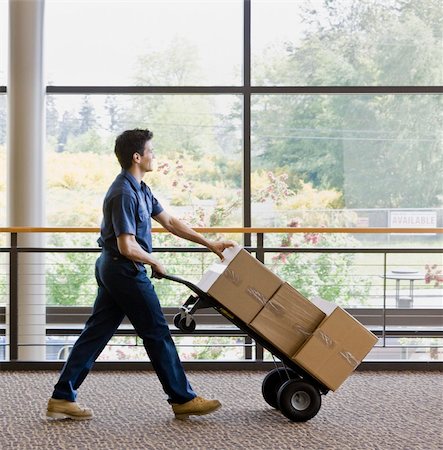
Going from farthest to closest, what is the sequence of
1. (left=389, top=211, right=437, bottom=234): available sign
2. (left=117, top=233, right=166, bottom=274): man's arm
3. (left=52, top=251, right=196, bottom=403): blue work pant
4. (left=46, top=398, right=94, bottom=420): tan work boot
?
(left=389, top=211, right=437, bottom=234): available sign, (left=46, top=398, right=94, bottom=420): tan work boot, (left=52, top=251, right=196, bottom=403): blue work pant, (left=117, top=233, right=166, bottom=274): man's arm

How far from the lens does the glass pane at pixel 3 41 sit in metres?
7.86

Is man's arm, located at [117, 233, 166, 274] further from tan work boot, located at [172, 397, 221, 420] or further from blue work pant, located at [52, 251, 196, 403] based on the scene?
tan work boot, located at [172, 397, 221, 420]

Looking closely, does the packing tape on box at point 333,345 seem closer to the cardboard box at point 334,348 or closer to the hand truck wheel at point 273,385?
the cardboard box at point 334,348

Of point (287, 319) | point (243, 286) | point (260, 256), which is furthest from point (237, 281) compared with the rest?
point (260, 256)

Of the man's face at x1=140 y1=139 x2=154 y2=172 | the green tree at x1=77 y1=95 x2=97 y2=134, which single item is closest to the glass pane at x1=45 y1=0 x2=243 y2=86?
the green tree at x1=77 y1=95 x2=97 y2=134

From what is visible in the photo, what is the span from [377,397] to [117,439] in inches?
65.5

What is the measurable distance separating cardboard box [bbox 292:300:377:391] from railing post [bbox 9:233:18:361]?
2278 millimetres

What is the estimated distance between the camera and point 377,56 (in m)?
7.95

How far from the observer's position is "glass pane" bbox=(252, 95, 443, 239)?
7.94 metres

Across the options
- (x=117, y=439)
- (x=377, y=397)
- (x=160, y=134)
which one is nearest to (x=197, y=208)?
(x=160, y=134)

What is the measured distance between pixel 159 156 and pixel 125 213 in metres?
3.76

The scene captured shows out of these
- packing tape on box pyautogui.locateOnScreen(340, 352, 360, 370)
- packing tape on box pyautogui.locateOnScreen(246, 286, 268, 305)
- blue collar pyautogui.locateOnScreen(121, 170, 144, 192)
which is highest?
blue collar pyautogui.locateOnScreen(121, 170, 144, 192)

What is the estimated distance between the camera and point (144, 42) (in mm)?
7996

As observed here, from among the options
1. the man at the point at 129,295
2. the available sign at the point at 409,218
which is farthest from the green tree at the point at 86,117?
the man at the point at 129,295
